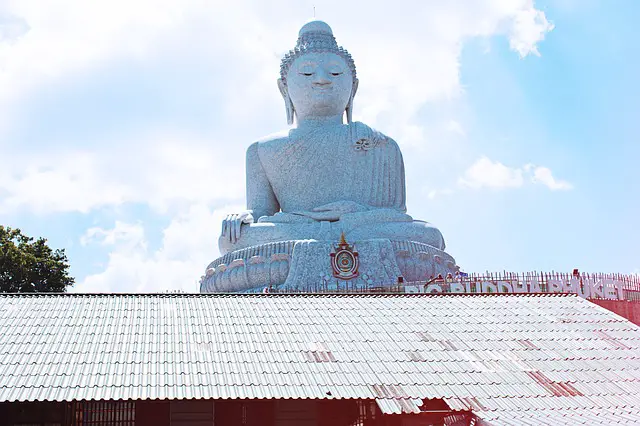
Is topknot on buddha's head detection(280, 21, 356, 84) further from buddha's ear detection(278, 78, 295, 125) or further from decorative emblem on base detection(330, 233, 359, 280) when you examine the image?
decorative emblem on base detection(330, 233, 359, 280)

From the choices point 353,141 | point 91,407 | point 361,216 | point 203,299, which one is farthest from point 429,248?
point 91,407

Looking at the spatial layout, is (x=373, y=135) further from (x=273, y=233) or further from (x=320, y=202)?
(x=273, y=233)

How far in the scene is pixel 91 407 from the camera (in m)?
9.96

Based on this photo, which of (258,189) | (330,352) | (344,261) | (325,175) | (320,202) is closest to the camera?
(330,352)

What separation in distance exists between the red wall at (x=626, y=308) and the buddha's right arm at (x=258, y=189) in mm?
10619

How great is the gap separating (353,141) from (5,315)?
1445 centimetres

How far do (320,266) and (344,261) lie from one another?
0.57 m

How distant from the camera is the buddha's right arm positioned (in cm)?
2405

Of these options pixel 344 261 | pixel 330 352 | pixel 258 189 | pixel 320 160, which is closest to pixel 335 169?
pixel 320 160

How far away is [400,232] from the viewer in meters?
21.7

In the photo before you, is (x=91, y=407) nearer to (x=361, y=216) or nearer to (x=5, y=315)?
(x=5, y=315)

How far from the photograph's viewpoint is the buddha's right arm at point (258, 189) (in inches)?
947

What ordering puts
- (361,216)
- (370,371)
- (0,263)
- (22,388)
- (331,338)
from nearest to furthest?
(22,388), (370,371), (331,338), (361,216), (0,263)

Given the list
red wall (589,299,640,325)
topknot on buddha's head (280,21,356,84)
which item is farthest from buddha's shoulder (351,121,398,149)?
red wall (589,299,640,325)
